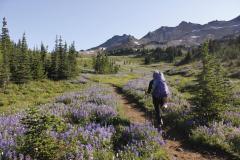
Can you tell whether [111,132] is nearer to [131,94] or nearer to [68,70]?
[131,94]

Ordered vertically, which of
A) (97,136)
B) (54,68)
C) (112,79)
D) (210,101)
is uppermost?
(210,101)

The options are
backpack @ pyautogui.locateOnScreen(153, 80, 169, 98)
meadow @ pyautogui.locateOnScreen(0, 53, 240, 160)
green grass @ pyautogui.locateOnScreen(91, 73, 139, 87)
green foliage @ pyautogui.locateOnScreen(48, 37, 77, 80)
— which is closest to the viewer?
meadow @ pyautogui.locateOnScreen(0, 53, 240, 160)

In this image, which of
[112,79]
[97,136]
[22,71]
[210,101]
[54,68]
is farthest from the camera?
[112,79]

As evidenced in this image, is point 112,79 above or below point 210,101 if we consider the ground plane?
below

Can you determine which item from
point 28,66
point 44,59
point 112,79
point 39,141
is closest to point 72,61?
point 44,59

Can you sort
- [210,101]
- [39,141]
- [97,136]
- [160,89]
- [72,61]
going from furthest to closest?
[72,61] < [210,101] < [160,89] < [97,136] < [39,141]

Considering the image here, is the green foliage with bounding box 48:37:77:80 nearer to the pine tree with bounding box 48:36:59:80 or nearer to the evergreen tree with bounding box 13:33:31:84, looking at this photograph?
the pine tree with bounding box 48:36:59:80

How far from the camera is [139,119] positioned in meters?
17.7

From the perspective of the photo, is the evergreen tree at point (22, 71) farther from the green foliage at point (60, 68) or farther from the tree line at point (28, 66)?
the green foliage at point (60, 68)

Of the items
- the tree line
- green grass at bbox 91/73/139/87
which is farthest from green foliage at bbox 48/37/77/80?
green grass at bbox 91/73/139/87

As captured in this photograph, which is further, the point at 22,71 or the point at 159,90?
the point at 22,71

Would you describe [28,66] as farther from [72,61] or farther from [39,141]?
[39,141]

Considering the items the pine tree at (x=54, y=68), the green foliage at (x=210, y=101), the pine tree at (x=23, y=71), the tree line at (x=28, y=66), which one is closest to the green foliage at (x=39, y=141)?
the green foliage at (x=210, y=101)

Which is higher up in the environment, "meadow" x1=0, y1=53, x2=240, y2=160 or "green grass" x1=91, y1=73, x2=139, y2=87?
"meadow" x1=0, y1=53, x2=240, y2=160
